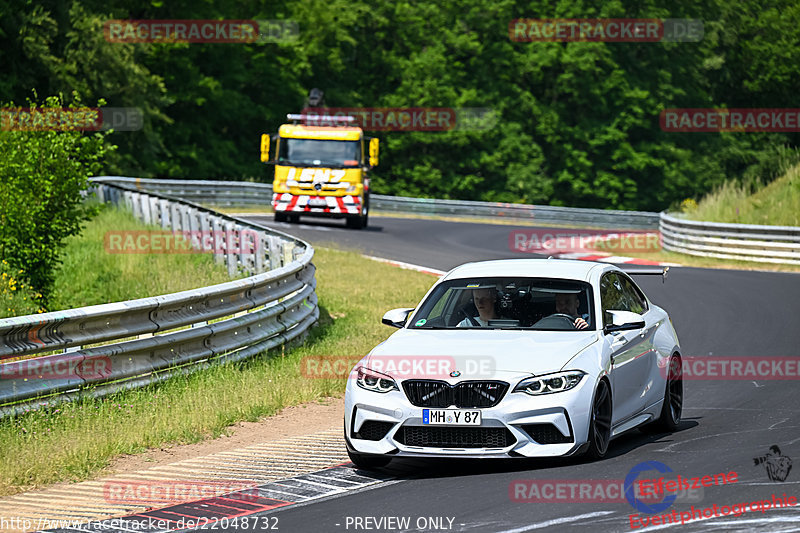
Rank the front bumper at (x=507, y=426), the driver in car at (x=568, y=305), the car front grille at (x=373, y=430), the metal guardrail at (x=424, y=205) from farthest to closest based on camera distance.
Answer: the metal guardrail at (x=424, y=205)
the driver in car at (x=568, y=305)
the car front grille at (x=373, y=430)
the front bumper at (x=507, y=426)

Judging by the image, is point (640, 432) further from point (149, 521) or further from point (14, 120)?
point (14, 120)

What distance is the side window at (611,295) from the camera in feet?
31.9

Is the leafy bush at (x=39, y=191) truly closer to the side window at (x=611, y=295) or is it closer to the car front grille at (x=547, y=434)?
the side window at (x=611, y=295)

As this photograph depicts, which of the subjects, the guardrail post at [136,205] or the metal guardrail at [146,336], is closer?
the metal guardrail at [146,336]

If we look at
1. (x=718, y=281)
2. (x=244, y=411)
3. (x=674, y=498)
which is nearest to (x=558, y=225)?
(x=718, y=281)

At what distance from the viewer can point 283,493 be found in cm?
805

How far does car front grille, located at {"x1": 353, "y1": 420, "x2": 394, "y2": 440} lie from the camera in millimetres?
8469

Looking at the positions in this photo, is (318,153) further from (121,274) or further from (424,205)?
(424,205)

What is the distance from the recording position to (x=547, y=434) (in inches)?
326
